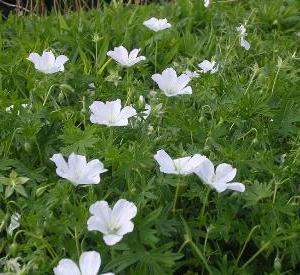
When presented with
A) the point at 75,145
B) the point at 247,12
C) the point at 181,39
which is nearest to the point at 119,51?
the point at 75,145

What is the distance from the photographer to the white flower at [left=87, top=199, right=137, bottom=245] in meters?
1.67

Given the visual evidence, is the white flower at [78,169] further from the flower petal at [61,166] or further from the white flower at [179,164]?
the white flower at [179,164]

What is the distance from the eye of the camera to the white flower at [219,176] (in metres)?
1.85

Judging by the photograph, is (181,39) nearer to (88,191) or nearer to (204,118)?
(204,118)

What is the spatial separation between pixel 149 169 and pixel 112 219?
308 mm

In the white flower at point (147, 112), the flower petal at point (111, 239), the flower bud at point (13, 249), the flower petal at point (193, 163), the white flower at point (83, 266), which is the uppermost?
the flower petal at point (193, 163)

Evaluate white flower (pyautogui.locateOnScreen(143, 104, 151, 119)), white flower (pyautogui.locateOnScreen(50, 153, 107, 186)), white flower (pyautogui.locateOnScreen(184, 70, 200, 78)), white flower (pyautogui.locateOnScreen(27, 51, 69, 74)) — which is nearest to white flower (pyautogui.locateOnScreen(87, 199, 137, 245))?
white flower (pyautogui.locateOnScreen(50, 153, 107, 186))

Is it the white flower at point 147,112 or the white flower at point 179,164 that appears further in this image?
the white flower at point 147,112

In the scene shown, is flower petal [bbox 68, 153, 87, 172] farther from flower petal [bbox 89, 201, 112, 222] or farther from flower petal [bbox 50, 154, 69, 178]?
flower petal [bbox 89, 201, 112, 222]

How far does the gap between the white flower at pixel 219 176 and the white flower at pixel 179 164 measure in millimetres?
14

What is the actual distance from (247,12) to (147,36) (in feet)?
2.25

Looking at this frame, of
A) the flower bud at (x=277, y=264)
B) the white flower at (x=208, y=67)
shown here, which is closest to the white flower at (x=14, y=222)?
the flower bud at (x=277, y=264)

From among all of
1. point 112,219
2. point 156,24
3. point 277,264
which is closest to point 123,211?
point 112,219

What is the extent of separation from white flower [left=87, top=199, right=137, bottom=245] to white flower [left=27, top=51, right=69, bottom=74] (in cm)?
79
